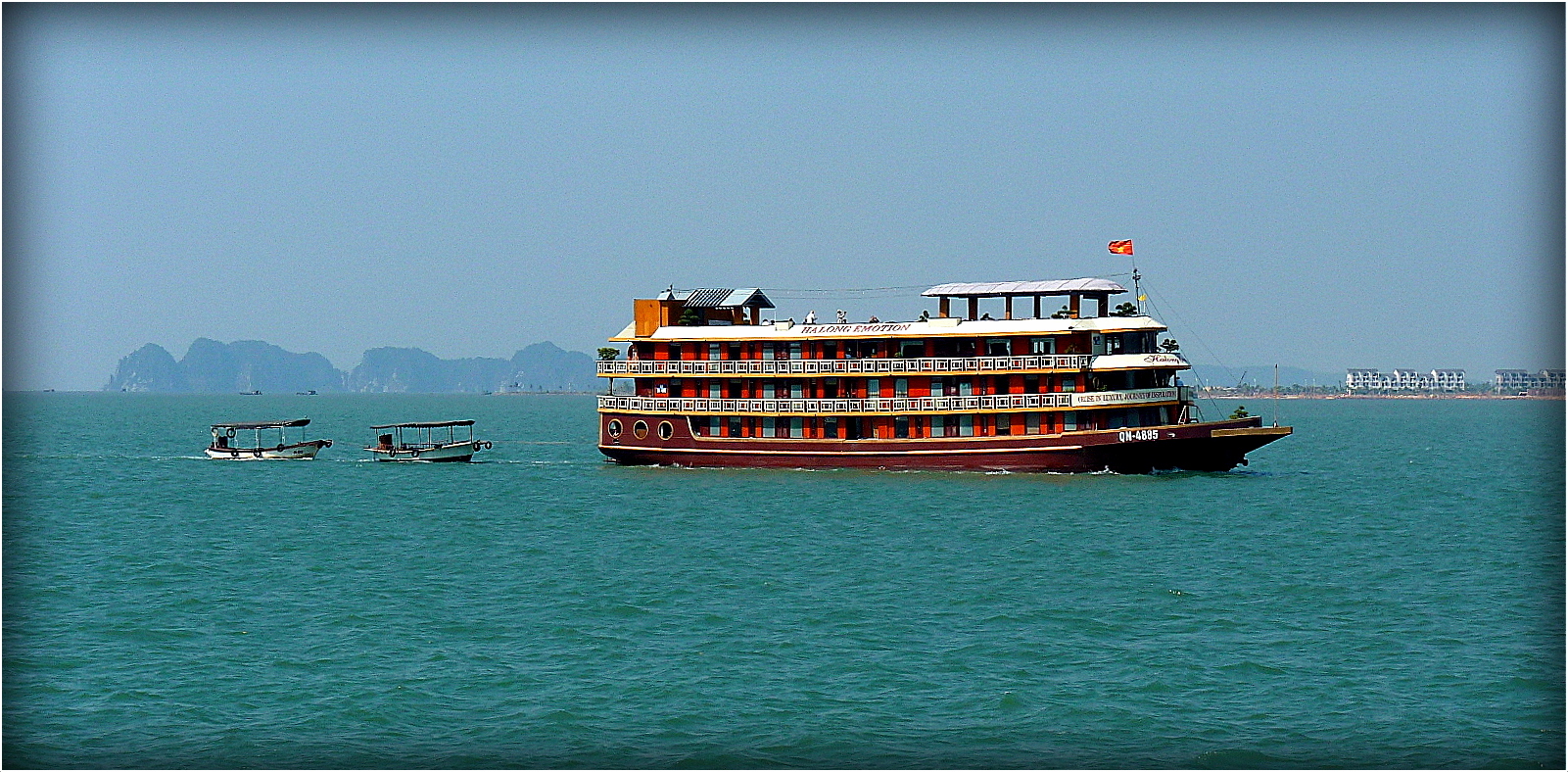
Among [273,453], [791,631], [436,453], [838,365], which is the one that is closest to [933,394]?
[838,365]

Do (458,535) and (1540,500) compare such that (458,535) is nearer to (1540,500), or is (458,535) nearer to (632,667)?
(632,667)

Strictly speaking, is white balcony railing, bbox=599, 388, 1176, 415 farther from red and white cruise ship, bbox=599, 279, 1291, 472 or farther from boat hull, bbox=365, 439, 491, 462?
boat hull, bbox=365, 439, 491, 462

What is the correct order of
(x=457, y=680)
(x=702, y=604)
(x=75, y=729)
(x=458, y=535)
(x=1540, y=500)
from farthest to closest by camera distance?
1. (x=1540, y=500)
2. (x=458, y=535)
3. (x=702, y=604)
4. (x=457, y=680)
5. (x=75, y=729)

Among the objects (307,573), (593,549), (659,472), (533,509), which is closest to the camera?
(307,573)

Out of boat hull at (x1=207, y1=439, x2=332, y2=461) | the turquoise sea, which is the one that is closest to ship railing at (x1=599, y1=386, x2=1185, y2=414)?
the turquoise sea

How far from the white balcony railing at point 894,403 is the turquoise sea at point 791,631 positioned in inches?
205

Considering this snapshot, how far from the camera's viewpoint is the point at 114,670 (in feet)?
90.3

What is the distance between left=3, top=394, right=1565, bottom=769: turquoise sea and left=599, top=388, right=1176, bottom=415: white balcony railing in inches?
205

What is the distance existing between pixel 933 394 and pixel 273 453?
40.6 meters

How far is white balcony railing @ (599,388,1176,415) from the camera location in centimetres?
6281

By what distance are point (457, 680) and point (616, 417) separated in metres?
45.6

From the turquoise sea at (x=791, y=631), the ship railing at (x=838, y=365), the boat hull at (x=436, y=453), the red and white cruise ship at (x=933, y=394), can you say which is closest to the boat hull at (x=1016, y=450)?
the red and white cruise ship at (x=933, y=394)

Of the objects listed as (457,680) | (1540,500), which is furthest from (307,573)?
(1540,500)

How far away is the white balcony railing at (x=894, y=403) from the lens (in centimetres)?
6281
